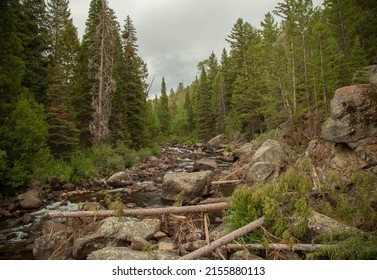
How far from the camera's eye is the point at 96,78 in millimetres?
18906

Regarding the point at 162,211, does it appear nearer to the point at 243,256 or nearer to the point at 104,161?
the point at 243,256

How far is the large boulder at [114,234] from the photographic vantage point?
18.3 feet

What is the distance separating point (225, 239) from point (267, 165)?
7601 mm

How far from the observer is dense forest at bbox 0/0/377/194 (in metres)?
10.9

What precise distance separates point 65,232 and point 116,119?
61.5ft

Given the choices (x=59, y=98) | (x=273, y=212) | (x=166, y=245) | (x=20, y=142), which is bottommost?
(x=166, y=245)

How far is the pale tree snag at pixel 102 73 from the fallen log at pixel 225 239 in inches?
634

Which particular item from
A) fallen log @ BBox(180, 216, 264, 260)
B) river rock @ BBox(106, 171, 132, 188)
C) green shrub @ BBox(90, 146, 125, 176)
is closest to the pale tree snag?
green shrub @ BBox(90, 146, 125, 176)

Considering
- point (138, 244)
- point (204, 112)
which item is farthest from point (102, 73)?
point (204, 112)

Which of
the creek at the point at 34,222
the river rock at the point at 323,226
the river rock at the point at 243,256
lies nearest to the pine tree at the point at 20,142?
the creek at the point at 34,222

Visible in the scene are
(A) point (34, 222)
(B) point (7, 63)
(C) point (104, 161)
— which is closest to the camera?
(A) point (34, 222)

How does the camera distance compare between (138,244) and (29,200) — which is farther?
(29,200)

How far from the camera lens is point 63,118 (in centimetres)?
1781
